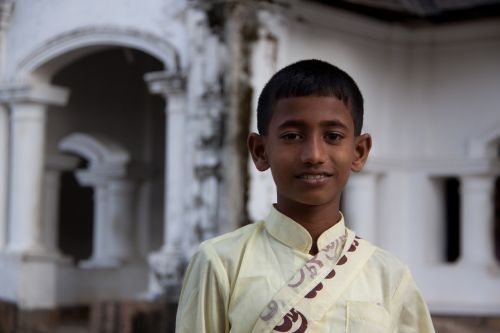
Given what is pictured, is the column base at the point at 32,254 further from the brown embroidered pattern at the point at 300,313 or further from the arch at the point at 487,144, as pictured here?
the brown embroidered pattern at the point at 300,313

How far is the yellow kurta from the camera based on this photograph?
2.23 metres

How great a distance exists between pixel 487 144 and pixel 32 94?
178 inches

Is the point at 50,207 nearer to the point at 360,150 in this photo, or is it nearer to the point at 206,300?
the point at 360,150

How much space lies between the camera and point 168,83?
9477 mm

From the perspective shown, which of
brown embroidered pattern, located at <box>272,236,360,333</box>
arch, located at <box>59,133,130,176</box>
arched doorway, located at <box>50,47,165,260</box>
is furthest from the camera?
arch, located at <box>59,133,130,176</box>

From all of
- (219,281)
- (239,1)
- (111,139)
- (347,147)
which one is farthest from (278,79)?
(111,139)

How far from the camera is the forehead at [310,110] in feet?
7.51

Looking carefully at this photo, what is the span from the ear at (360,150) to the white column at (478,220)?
8.40 m

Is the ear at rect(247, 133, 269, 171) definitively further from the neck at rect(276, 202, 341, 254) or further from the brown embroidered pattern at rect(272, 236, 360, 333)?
the brown embroidered pattern at rect(272, 236, 360, 333)

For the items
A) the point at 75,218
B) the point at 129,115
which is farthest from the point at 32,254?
the point at 75,218

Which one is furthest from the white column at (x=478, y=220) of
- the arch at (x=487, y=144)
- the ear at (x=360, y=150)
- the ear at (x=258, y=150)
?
the ear at (x=258, y=150)

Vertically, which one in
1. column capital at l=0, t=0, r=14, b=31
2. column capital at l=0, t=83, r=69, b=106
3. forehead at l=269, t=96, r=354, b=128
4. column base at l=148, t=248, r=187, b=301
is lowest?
column base at l=148, t=248, r=187, b=301

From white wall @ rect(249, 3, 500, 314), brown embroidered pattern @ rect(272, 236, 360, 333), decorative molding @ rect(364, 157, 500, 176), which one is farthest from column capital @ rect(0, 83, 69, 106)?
brown embroidered pattern @ rect(272, 236, 360, 333)

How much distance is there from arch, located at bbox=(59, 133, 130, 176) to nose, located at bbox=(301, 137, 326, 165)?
10899mm
